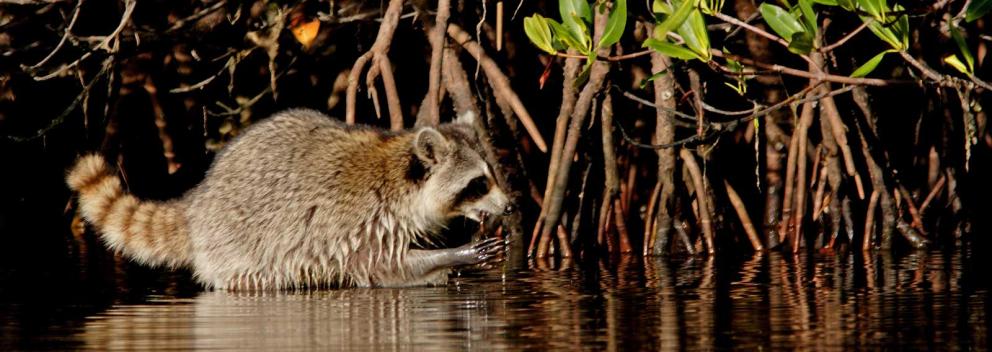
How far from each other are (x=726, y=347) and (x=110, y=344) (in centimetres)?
207

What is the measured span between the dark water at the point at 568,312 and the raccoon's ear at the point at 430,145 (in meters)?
0.62

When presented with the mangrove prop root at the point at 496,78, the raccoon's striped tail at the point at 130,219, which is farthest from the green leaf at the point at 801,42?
the raccoon's striped tail at the point at 130,219

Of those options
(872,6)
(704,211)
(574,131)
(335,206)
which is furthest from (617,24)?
(704,211)

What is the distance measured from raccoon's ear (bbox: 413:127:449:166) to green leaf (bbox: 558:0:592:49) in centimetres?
94

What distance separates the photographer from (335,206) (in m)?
8.32

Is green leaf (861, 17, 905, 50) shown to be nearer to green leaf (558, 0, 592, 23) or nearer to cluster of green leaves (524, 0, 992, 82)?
cluster of green leaves (524, 0, 992, 82)

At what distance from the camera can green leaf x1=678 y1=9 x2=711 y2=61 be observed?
7.40 m

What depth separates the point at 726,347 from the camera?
5582 millimetres

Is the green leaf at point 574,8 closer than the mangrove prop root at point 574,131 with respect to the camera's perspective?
Yes

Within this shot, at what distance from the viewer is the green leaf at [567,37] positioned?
767cm

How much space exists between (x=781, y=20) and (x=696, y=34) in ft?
1.19

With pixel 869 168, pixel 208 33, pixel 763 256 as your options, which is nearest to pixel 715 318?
pixel 763 256

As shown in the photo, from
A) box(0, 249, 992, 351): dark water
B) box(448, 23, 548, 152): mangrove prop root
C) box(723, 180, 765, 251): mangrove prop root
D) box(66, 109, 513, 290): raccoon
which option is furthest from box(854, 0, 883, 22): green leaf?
box(723, 180, 765, 251): mangrove prop root

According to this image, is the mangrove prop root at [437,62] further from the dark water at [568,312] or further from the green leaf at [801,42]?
the green leaf at [801,42]
